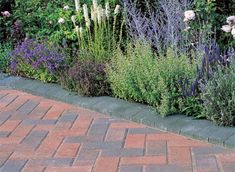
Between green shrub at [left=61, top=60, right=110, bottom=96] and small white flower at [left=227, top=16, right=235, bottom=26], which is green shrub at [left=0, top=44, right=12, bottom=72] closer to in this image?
green shrub at [left=61, top=60, right=110, bottom=96]

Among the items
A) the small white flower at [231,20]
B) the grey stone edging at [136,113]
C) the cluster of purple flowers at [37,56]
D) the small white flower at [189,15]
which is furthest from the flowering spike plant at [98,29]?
the small white flower at [231,20]

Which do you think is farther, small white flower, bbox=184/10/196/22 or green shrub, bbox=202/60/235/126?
small white flower, bbox=184/10/196/22

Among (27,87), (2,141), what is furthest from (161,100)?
(27,87)

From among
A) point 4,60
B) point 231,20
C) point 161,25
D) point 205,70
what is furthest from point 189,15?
point 4,60

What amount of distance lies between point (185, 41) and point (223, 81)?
1.25m

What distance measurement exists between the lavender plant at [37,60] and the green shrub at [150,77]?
2.77ft

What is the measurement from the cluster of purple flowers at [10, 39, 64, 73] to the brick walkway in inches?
33.0

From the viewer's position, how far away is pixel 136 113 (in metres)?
A: 4.71

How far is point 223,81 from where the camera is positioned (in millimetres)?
4305

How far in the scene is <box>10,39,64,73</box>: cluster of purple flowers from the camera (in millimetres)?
5773

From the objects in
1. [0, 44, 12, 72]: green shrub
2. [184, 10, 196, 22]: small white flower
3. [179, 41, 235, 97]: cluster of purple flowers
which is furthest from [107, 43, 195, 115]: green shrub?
[0, 44, 12, 72]: green shrub

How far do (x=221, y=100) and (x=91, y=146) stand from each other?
1.15 meters

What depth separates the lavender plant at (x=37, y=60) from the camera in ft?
19.0

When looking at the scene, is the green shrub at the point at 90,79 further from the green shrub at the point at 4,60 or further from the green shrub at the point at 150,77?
the green shrub at the point at 4,60
